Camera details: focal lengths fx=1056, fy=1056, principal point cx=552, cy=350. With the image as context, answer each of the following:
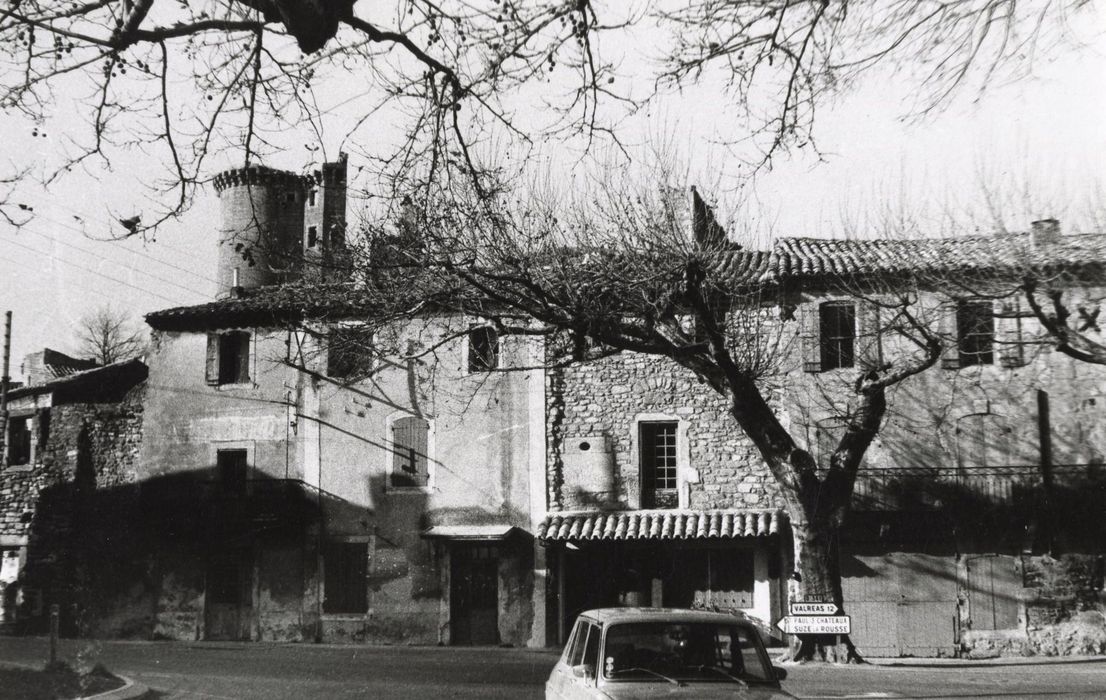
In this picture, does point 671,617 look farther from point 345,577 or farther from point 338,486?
point 338,486

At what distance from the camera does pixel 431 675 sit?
54.2 feet

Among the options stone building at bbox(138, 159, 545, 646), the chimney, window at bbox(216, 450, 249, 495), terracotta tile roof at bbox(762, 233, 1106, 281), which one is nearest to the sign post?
terracotta tile roof at bbox(762, 233, 1106, 281)

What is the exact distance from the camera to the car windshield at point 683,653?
7371 mm

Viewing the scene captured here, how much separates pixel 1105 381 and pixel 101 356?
42996 millimetres

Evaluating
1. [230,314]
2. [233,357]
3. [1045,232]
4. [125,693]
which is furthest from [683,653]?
[233,357]

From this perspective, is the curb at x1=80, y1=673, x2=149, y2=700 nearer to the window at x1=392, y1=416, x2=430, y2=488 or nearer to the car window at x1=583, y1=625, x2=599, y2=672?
the car window at x1=583, y1=625, x2=599, y2=672

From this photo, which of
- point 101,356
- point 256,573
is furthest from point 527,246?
point 101,356

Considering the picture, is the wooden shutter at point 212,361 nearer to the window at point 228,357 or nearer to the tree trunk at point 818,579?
the window at point 228,357

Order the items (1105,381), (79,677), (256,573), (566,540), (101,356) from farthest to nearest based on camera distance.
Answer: (101,356) → (256,573) → (566,540) → (1105,381) → (79,677)

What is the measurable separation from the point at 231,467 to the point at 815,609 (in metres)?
17.3

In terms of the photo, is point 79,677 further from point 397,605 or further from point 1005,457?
point 1005,457

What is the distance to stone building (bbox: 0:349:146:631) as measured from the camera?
27047 millimetres

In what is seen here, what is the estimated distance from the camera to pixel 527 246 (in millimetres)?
15320

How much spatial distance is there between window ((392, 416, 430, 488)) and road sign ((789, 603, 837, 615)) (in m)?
12.7
